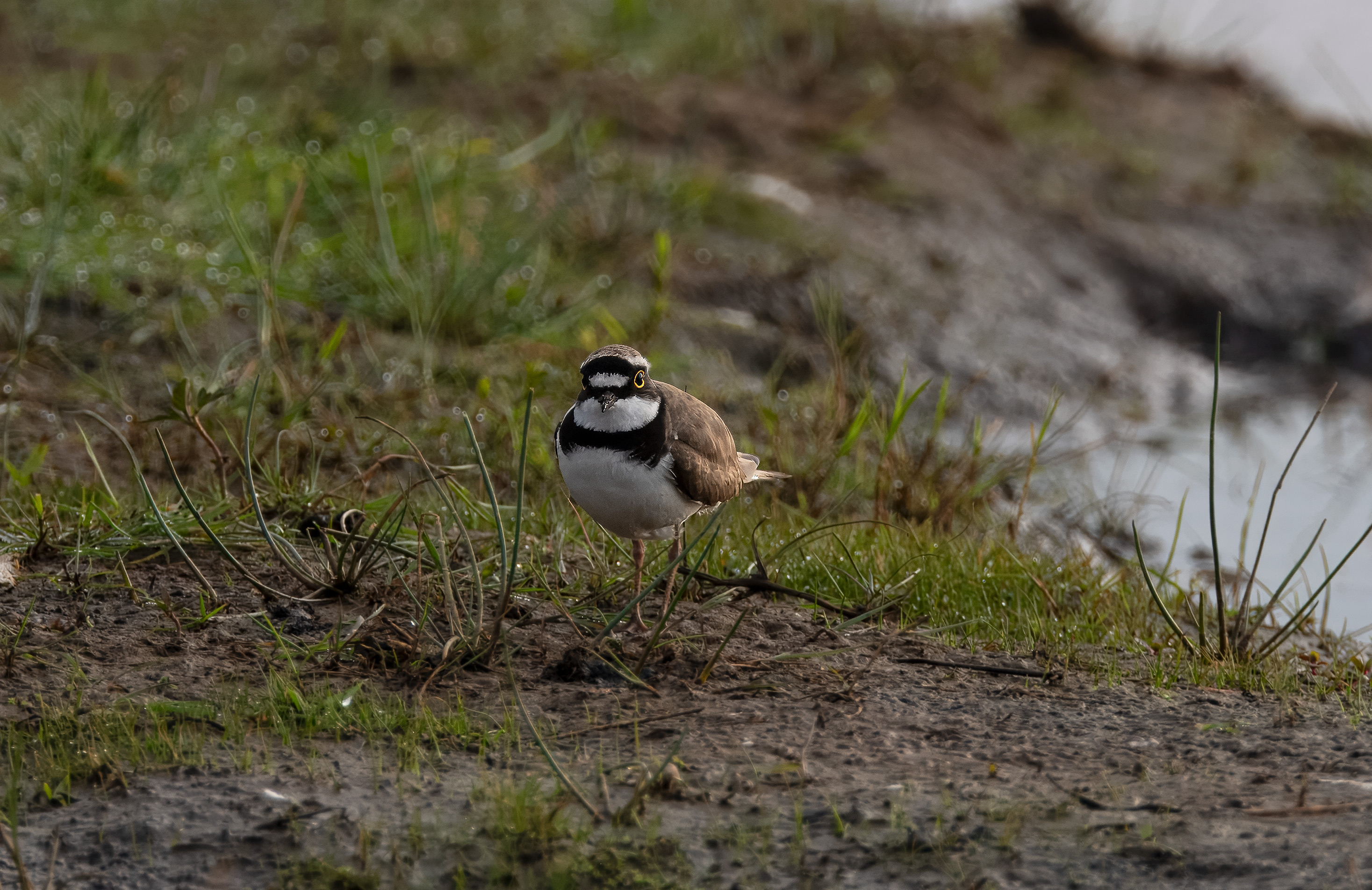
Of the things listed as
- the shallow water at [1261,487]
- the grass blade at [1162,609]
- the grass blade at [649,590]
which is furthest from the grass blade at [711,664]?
the shallow water at [1261,487]

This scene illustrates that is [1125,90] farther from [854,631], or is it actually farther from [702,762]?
[702,762]

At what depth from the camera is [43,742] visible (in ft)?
10.0

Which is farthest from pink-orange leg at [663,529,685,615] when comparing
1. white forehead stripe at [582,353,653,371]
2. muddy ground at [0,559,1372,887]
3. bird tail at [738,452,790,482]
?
white forehead stripe at [582,353,653,371]

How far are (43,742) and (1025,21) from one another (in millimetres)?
11009

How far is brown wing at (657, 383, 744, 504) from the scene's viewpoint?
345 centimetres

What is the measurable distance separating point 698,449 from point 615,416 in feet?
1.04

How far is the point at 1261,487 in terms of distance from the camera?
646 cm

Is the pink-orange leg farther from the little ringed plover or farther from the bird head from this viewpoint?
the bird head

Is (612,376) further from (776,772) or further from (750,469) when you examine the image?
(776,772)

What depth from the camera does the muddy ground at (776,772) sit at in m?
2.66

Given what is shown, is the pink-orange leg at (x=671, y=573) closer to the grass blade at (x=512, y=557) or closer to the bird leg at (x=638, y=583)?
the bird leg at (x=638, y=583)

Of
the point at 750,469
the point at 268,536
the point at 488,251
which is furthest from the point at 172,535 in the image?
the point at 488,251

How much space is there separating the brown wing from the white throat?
0.12m

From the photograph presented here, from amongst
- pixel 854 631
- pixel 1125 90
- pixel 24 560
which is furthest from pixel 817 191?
pixel 24 560
